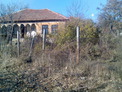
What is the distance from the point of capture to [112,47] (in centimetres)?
741

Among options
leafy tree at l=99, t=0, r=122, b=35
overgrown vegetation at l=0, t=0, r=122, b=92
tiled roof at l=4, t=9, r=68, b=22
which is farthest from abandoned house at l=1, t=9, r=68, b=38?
overgrown vegetation at l=0, t=0, r=122, b=92

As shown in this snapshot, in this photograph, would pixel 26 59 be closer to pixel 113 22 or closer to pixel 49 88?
pixel 49 88

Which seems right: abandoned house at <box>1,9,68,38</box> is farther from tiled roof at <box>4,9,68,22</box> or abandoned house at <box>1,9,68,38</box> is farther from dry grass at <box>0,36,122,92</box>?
dry grass at <box>0,36,122,92</box>

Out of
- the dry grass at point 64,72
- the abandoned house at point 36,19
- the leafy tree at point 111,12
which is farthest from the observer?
the abandoned house at point 36,19

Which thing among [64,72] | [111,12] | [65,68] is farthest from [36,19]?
[64,72]

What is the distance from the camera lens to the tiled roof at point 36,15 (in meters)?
23.6

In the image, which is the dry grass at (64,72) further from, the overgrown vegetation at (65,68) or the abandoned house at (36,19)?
the abandoned house at (36,19)

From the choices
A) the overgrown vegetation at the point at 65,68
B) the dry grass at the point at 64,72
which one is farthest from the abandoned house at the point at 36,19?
the dry grass at the point at 64,72

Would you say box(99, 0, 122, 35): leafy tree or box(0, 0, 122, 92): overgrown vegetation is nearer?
box(0, 0, 122, 92): overgrown vegetation

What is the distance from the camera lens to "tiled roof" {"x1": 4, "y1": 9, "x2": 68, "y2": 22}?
2362 centimetres

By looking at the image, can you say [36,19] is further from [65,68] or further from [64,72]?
[64,72]

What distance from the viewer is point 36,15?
24.9m

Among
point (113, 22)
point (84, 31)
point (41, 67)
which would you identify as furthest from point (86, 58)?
point (113, 22)

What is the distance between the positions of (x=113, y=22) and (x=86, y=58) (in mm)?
15018
